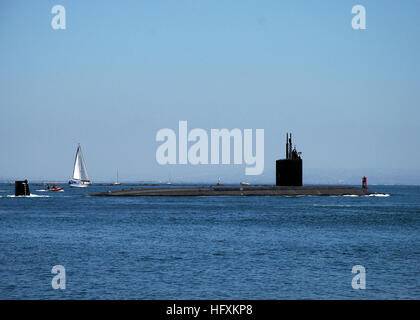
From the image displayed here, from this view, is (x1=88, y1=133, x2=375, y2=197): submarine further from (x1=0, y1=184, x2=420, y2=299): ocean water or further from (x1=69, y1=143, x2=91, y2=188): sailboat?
(x1=69, y1=143, x2=91, y2=188): sailboat

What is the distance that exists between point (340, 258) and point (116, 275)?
10.7 metres

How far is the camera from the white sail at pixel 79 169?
481ft

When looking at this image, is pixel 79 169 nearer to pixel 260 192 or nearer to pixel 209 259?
pixel 260 192

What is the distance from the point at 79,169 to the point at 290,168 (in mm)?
87380

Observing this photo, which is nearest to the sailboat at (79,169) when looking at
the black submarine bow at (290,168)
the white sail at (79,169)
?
the white sail at (79,169)

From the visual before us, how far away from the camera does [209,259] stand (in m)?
25.2

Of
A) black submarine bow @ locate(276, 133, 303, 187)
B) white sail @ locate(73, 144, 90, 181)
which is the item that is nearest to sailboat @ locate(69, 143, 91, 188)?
white sail @ locate(73, 144, 90, 181)

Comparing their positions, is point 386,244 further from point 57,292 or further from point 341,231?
point 57,292

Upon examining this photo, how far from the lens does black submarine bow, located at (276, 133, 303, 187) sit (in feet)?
237

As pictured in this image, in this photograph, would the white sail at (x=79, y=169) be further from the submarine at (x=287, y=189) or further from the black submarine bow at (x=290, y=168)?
the black submarine bow at (x=290, y=168)

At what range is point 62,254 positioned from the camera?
27.1 m
